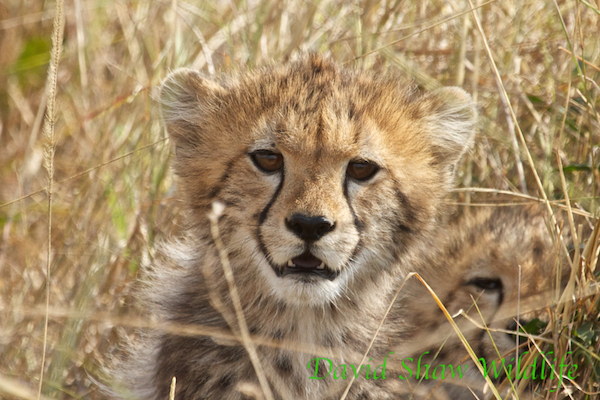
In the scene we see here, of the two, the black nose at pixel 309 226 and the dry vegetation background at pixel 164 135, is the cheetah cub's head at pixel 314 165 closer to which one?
the black nose at pixel 309 226

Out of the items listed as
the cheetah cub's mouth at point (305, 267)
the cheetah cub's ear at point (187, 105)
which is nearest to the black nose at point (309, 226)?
the cheetah cub's mouth at point (305, 267)

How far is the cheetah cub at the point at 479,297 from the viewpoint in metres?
2.31

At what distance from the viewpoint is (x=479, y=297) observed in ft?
7.95

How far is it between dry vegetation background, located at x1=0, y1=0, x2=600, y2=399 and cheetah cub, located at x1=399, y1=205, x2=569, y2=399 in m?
0.26

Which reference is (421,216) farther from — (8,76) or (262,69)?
(8,76)

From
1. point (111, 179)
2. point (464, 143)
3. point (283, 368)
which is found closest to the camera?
point (283, 368)

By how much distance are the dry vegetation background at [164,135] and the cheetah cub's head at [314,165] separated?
47cm

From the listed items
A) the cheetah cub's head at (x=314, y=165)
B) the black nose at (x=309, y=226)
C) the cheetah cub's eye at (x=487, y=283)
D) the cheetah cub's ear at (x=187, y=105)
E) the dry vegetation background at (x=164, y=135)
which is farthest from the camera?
the dry vegetation background at (x=164, y=135)

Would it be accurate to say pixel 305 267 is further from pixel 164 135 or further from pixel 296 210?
pixel 164 135

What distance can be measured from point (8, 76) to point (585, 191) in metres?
3.36

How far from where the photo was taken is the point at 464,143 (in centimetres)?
235

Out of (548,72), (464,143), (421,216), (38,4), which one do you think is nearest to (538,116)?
(548,72)

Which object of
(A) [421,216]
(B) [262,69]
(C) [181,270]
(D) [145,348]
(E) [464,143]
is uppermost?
(B) [262,69]

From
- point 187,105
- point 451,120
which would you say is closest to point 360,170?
point 451,120
